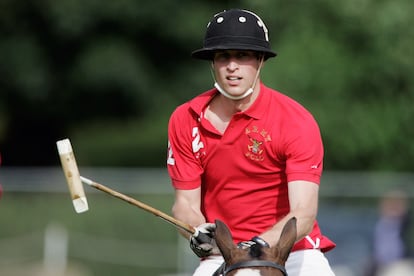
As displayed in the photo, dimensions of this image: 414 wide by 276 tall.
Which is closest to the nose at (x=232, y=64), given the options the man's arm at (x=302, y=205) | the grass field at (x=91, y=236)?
the man's arm at (x=302, y=205)

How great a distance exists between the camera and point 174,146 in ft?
26.3

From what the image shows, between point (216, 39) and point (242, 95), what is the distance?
1.38ft

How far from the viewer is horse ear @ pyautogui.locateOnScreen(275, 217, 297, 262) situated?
21.3 feet

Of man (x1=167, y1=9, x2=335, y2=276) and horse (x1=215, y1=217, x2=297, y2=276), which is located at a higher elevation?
man (x1=167, y1=9, x2=335, y2=276)

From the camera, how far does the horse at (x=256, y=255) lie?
632 centimetres

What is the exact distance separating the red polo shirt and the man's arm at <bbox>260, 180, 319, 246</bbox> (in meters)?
0.29

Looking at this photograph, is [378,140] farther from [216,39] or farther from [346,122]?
[216,39]

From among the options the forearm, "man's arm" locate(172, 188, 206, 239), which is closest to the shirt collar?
"man's arm" locate(172, 188, 206, 239)

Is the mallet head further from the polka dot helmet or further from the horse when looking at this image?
the polka dot helmet

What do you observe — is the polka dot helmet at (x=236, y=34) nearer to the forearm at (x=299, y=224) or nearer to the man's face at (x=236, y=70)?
the man's face at (x=236, y=70)

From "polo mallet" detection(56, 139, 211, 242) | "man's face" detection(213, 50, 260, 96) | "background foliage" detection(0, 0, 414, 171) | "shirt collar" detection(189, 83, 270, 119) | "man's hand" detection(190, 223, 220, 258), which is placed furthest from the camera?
"background foliage" detection(0, 0, 414, 171)

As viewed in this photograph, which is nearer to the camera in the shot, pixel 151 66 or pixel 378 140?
pixel 378 140

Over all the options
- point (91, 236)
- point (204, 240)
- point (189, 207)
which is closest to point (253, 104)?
point (189, 207)

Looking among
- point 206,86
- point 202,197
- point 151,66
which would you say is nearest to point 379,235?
point 202,197
